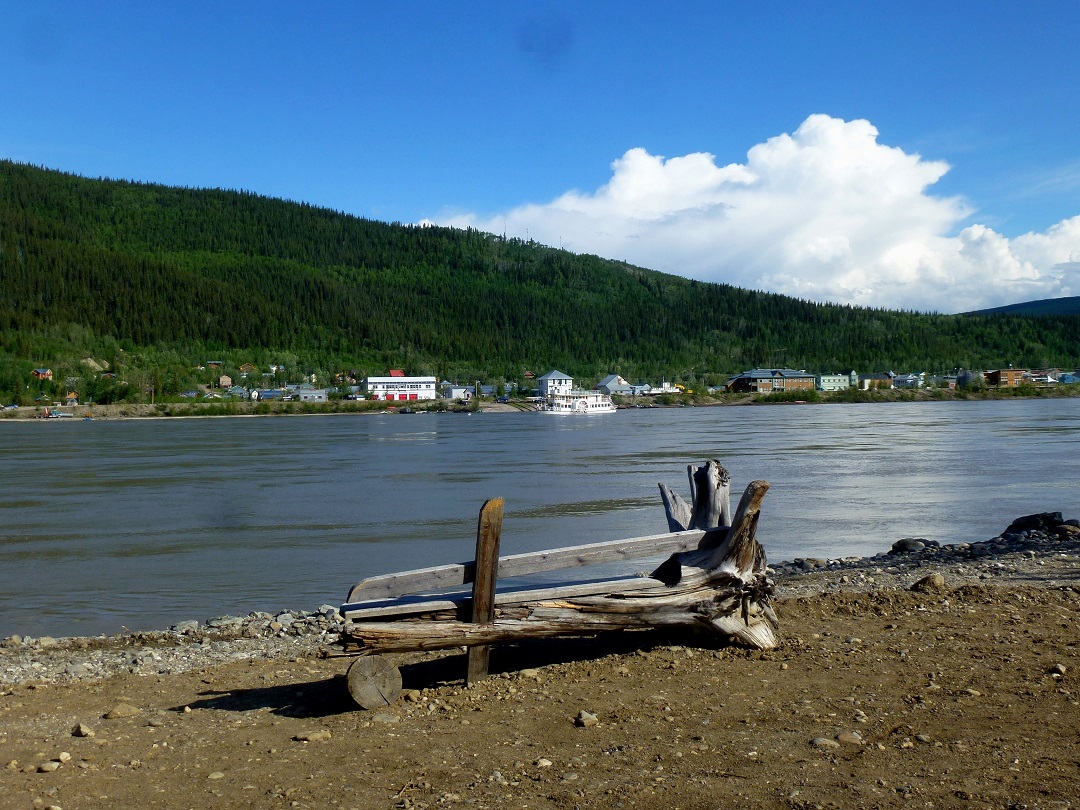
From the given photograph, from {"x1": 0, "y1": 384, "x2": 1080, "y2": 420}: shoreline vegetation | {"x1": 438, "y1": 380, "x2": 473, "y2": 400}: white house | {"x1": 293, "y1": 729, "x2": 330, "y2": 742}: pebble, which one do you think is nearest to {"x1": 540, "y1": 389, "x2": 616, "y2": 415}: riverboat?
{"x1": 0, "y1": 384, "x2": 1080, "y2": 420}: shoreline vegetation

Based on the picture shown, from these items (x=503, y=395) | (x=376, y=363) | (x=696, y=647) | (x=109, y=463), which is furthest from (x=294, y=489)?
(x=376, y=363)

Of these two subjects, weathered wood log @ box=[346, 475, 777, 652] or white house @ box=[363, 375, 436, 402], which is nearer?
weathered wood log @ box=[346, 475, 777, 652]

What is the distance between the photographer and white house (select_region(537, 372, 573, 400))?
154m

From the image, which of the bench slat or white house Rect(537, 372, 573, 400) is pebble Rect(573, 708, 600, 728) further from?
white house Rect(537, 372, 573, 400)

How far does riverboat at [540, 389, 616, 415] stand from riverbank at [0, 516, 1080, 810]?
11955cm

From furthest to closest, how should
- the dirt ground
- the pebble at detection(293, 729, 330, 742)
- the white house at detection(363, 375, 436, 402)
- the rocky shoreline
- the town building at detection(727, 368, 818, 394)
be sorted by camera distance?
1. the town building at detection(727, 368, 818, 394)
2. the white house at detection(363, 375, 436, 402)
3. the rocky shoreline
4. the pebble at detection(293, 729, 330, 742)
5. the dirt ground

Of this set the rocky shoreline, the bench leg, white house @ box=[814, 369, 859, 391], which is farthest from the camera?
white house @ box=[814, 369, 859, 391]

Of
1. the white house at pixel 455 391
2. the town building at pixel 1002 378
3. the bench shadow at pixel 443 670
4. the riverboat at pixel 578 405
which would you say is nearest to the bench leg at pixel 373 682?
the bench shadow at pixel 443 670

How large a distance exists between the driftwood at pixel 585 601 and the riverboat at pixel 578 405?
120 metres

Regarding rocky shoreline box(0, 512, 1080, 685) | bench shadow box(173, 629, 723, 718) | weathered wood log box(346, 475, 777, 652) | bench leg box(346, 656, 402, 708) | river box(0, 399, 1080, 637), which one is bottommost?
river box(0, 399, 1080, 637)

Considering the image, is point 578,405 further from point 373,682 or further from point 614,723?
point 614,723

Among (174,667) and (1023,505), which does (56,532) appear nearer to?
(174,667)

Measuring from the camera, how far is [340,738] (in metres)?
5.65

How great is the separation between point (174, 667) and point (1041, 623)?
23.9ft
